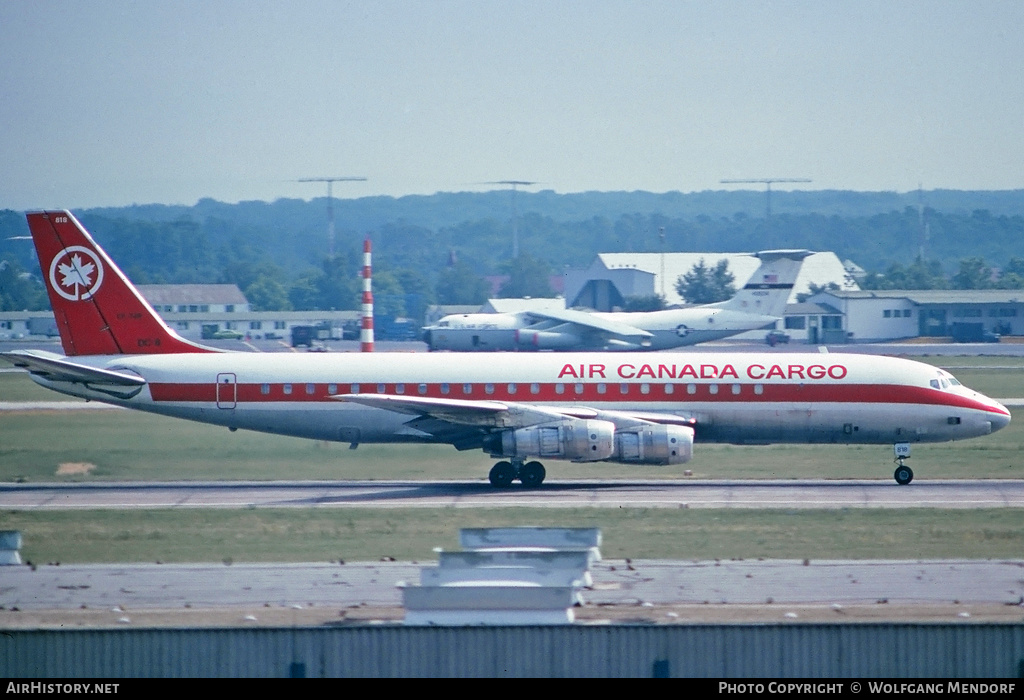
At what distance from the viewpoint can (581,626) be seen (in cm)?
1594

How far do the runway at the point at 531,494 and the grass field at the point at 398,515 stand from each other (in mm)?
1150

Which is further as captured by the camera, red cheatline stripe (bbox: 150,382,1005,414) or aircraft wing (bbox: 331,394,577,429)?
red cheatline stripe (bbox: 150,382,1005,414)

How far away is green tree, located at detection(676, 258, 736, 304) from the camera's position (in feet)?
411

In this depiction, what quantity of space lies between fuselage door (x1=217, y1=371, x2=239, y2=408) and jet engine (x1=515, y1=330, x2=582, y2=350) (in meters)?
49.4

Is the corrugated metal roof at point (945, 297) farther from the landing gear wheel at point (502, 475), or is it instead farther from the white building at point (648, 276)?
the landing gear wheel at point (502, 475)

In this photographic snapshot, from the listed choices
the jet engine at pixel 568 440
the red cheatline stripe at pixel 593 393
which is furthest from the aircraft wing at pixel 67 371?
the jet engine at pixel 568 440

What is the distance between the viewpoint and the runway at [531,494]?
32250 millimetres

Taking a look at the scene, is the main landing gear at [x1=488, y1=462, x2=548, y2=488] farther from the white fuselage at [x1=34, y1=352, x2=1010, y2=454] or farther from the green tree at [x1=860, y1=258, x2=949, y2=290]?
the green tree at [x1=860, y1=258, x2=949, y2=290]

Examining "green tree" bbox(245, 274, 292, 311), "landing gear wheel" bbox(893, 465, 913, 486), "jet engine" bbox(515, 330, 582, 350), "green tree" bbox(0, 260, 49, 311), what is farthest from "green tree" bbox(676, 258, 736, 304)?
"landing gear wheel" bbox(893, 465, 913, 486)

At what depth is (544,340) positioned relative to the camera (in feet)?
284

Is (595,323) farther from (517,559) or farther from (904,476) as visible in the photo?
(517,559)

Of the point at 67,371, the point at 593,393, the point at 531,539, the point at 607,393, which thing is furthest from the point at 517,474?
the point at 531,539

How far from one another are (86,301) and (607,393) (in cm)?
1671
